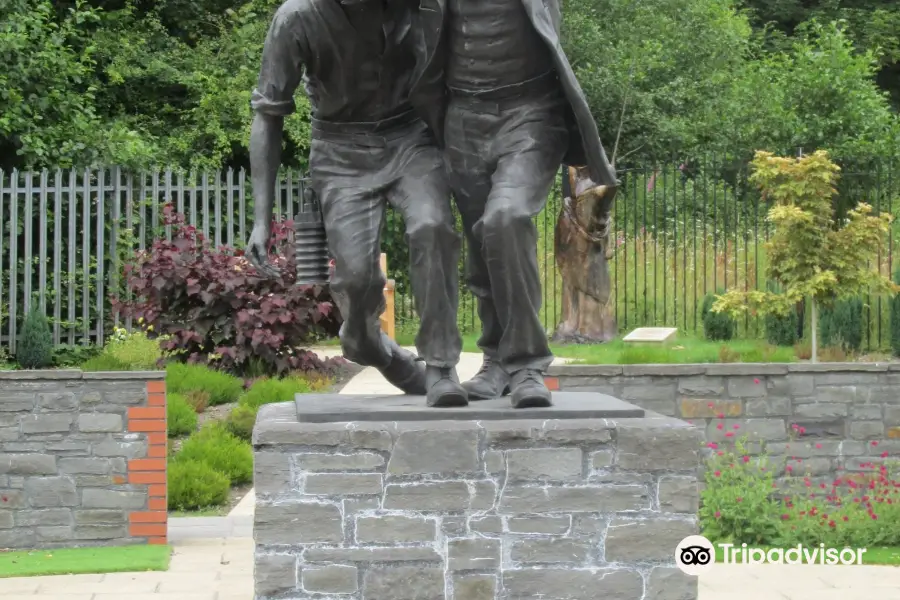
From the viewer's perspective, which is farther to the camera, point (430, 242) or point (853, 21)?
point (853, 21)

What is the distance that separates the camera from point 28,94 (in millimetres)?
15398

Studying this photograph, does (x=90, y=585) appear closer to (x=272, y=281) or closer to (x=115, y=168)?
(x=272, y=281)

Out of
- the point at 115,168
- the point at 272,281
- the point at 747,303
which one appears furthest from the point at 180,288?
the point at 747,303

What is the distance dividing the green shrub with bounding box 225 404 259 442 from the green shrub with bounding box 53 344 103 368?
360 centimetres

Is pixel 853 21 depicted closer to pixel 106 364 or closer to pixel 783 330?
pixel 783 330

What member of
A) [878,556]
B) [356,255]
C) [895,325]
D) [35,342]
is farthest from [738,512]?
[35,342]

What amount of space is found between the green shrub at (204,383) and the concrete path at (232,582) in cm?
346

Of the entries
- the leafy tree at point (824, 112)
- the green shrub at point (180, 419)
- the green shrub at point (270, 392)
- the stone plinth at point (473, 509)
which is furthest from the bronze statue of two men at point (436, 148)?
the leafy tree at point (824, 112)

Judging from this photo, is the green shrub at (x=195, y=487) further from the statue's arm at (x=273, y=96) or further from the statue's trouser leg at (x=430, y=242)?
the statue's trouser leg at (x=430, y=242)

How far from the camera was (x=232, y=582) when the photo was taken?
696 centimetres

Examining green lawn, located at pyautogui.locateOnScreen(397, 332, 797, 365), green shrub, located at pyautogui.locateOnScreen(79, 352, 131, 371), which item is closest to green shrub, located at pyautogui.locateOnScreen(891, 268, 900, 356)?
green lawn, located at pyautogui.locateOnScreen(397, 332, 797, 365)

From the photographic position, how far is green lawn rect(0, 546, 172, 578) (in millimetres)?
7387

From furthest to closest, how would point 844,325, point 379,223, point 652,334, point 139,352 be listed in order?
point 652,334 < point 844,325 < point 139,352 < point 379,223

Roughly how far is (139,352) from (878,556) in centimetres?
633
